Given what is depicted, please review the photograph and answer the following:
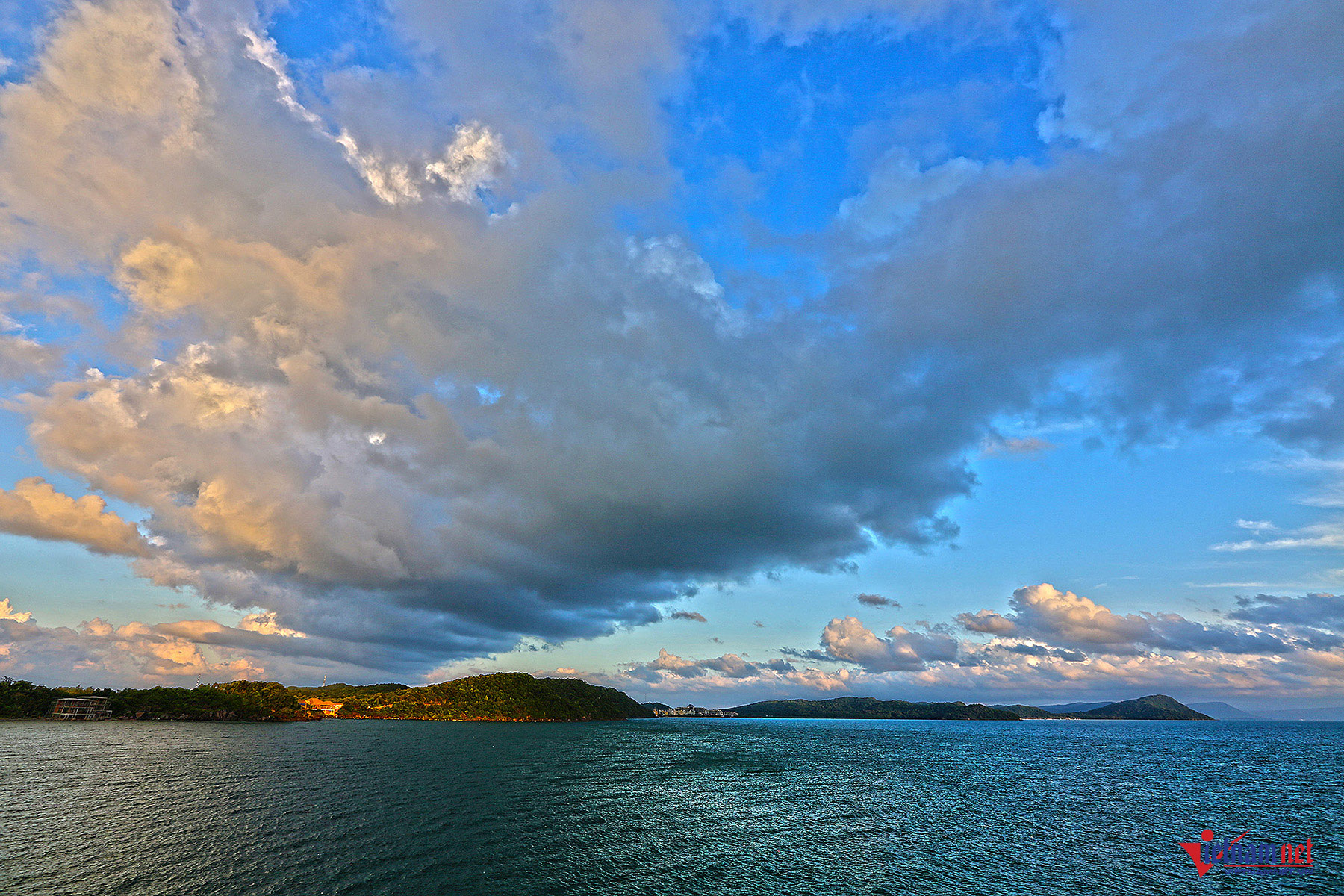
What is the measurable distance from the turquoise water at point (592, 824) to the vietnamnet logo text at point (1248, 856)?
2023 millimetres

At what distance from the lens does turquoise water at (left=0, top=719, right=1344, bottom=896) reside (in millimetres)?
50844

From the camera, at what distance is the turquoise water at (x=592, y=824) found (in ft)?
167

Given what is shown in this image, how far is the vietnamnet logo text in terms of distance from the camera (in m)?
60.3

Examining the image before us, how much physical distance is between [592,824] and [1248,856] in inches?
3157

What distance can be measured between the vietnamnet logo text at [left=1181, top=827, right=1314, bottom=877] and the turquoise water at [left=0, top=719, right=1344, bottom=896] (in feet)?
6.64

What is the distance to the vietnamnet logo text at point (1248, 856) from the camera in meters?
60.3

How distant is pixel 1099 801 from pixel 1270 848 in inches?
1320

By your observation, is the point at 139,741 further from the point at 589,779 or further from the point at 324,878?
the point at 324,878

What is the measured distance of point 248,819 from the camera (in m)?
66.4

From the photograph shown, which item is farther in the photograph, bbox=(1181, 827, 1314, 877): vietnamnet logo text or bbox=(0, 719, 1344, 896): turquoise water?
bbox=(1181, 827, 1314, 877): vietnamnet logo text

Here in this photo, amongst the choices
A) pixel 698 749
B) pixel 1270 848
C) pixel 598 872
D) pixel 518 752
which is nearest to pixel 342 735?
pixel 518 752

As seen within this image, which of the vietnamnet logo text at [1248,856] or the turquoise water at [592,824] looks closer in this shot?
the turquoise water at [592,824]

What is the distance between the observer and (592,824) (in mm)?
71625

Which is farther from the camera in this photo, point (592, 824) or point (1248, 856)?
point (592, 824)
